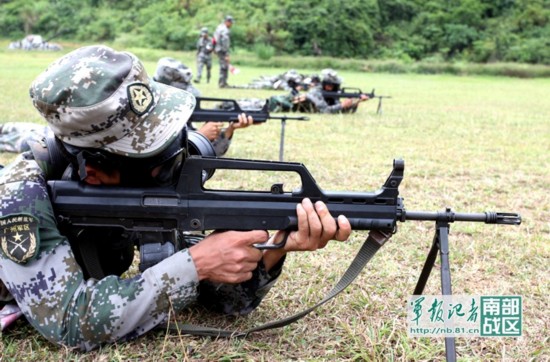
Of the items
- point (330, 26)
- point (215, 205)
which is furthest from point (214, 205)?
point (330, 26)

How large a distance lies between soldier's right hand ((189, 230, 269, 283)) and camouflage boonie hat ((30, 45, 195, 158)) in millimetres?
424

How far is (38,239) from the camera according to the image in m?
2.04

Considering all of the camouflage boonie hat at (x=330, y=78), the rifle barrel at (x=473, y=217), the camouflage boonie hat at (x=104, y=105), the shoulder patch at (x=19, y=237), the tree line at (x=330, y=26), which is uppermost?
the camouflage boonie hat at (x=104, y=105)

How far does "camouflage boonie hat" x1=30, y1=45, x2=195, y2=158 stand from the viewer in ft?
6.46

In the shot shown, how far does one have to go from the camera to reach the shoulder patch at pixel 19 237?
6.61 ft

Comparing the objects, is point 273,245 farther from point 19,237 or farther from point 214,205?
point 19,237

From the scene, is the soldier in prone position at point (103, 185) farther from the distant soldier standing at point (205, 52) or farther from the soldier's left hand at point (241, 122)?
the distant soldier standing at point (205, 52)

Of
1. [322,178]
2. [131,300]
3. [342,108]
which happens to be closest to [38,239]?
[131,300]

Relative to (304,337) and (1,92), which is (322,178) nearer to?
(304,337)

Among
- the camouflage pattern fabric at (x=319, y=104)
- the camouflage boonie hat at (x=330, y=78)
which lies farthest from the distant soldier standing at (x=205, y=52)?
the camouflage pattern fabric at (x=319, y=104)

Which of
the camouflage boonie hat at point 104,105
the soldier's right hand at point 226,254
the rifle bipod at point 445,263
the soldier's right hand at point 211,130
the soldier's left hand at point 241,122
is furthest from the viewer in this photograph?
the soldier's left hand at point 241,122

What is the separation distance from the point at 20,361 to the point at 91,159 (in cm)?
91

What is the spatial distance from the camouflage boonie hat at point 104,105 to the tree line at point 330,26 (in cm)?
4369

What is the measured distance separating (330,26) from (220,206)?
1930 inches
